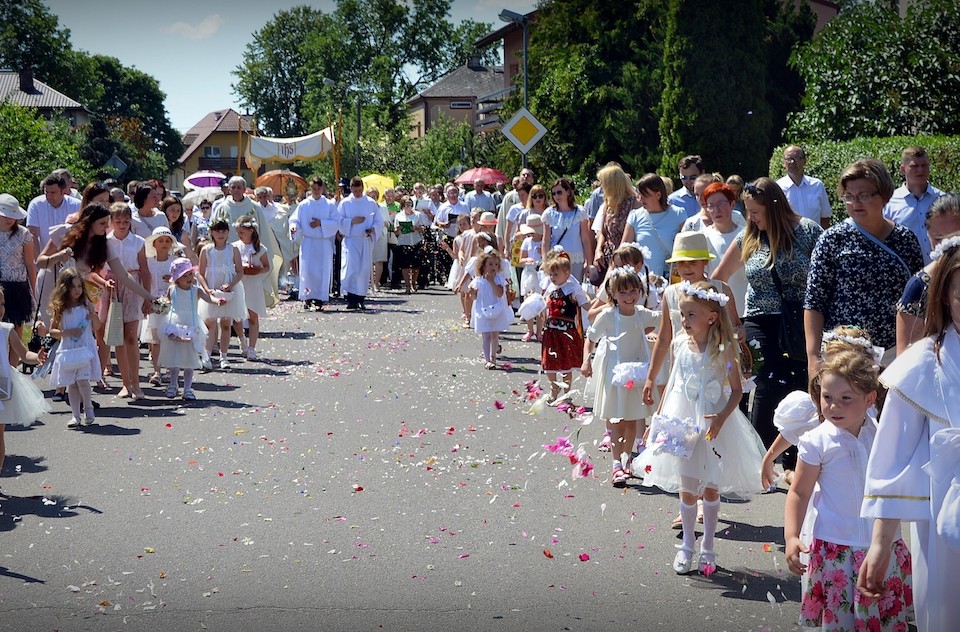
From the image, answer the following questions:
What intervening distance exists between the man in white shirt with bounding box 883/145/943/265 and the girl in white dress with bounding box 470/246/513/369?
4757mm

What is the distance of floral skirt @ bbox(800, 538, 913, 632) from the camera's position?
14.8 feet

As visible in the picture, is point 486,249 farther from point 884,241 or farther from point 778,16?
point 778,16

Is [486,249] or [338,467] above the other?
[486,249]

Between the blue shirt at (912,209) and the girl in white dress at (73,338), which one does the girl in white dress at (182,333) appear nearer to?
the girl in white dress at (73,338)

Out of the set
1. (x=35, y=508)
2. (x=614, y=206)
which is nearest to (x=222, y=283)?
(x=614, y=206)

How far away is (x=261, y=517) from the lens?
748cm

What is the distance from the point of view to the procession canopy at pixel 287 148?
114ft

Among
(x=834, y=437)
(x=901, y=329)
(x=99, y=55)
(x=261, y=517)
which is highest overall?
(x=99, y=55)

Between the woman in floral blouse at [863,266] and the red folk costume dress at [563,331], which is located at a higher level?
the woman in floral blouse at [863,266]

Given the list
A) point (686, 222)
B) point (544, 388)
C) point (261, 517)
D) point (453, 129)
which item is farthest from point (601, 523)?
point (453, 129)

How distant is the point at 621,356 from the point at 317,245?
1452cm

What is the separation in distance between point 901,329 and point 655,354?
253cm

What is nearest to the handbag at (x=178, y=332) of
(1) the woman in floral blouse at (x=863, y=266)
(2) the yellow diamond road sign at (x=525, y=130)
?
(1) the woman in floral blouse at (x=863, y=266)

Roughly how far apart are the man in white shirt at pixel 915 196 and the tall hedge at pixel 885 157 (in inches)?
202
